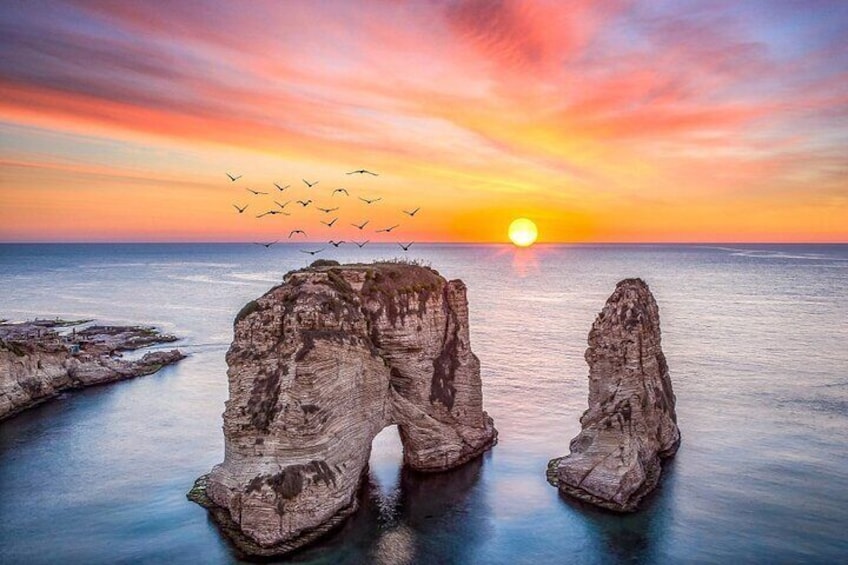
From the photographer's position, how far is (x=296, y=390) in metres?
31.9

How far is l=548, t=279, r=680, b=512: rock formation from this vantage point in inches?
1427

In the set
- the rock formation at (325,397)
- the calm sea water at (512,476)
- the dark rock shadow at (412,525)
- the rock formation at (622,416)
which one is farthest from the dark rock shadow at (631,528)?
the rock formation at (325,397)

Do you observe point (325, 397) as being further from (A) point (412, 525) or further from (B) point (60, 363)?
(B) point (60, 363)

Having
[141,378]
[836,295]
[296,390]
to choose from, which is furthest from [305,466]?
[836,295]

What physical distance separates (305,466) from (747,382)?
4986 centimetres

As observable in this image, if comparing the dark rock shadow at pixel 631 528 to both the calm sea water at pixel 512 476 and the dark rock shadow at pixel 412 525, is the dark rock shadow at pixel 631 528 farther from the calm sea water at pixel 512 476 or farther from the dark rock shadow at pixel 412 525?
the dark rock shadow at pixel 412 525

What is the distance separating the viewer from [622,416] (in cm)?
3734

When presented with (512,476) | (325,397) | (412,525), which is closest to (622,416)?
(512,476)

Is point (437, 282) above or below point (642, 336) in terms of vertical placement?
above

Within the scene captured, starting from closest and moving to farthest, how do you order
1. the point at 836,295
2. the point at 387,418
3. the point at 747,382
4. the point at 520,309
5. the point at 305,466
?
the point at 305,466 < the point at 387,418 < the point at 747,382 < the point at 520,309 < the point at 836,295

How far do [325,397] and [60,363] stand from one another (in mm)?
45421

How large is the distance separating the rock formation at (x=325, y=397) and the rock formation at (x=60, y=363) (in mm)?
29887

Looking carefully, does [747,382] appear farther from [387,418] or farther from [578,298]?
[578,298]

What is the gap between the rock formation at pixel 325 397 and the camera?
31.1m
